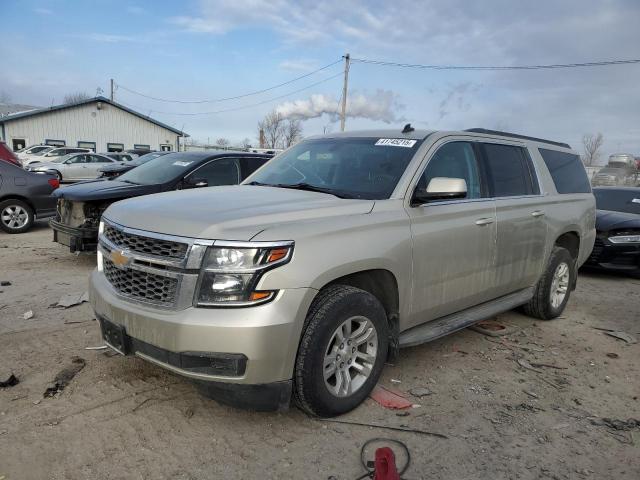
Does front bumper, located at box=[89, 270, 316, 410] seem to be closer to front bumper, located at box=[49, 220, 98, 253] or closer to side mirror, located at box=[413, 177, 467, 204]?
side mirror, located at box=[413, 177, 467, 204]

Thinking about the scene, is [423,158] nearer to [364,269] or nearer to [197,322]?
[364,269]

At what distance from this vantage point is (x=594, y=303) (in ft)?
21.1

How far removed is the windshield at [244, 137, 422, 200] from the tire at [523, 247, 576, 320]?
7.89ft

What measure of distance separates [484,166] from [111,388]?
137 inches

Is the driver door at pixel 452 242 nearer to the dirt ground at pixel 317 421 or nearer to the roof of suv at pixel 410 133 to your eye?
the roof of suv at pixel 410 133

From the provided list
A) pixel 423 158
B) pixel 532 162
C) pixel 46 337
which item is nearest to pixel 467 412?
pixel 423 158

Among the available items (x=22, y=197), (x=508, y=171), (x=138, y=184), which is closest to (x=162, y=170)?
(x=138, y=184)

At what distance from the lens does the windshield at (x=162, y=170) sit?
719 centimetres

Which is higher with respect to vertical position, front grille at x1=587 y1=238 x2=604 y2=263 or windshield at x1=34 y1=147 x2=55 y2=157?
windshield at x1=34 y1=147 x2=55 y2=157

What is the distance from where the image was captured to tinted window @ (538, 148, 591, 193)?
5.32 metres

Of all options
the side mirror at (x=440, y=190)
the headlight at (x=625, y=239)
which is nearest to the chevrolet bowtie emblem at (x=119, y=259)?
the side mirror at (x=440, y=190)

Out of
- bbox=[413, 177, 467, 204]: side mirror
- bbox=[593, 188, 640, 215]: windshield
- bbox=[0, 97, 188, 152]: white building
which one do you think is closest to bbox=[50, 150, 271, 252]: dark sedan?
bbox=[413, 177, 467, 204]: side mirror

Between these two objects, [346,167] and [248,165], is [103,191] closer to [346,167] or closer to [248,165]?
[248,165]

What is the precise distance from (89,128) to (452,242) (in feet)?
130
